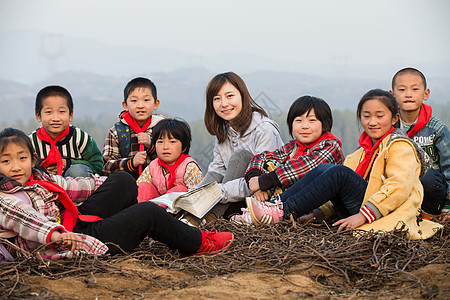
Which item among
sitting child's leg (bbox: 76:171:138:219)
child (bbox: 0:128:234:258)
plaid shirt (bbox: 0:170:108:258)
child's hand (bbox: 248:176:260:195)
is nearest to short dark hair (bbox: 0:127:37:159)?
child (bbox: 0:128:234:258)

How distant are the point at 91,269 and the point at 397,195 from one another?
188 centimetres

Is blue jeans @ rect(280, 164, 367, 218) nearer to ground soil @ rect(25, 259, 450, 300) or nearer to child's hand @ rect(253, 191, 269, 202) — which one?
child's hand @ rect(253, 191, 269, 202)

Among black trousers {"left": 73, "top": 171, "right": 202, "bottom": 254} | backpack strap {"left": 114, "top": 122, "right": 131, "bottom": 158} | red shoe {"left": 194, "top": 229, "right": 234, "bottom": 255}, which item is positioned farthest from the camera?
backpack strap {"left": 114, "top": 122, "right": 131, "bottom": 158}

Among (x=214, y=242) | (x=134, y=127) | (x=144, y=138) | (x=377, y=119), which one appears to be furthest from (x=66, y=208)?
(x=377, y=119)

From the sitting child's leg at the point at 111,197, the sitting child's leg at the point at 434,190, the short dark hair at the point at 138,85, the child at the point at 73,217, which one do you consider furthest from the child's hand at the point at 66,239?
the sitting child's leg at the point at 434,190

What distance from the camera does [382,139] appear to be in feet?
11.0

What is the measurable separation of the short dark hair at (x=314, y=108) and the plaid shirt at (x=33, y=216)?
6.23 feet

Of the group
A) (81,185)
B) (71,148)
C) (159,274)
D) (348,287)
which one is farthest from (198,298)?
(71,148)

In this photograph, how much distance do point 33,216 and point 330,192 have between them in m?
1.83

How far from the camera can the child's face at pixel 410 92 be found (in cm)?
396

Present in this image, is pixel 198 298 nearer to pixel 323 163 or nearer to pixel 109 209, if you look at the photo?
pixel 109 209

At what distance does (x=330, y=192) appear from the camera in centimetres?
321

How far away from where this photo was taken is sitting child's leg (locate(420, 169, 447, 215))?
3.69 meters

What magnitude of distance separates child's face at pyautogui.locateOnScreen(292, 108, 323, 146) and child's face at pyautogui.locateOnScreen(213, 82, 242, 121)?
0.67m
